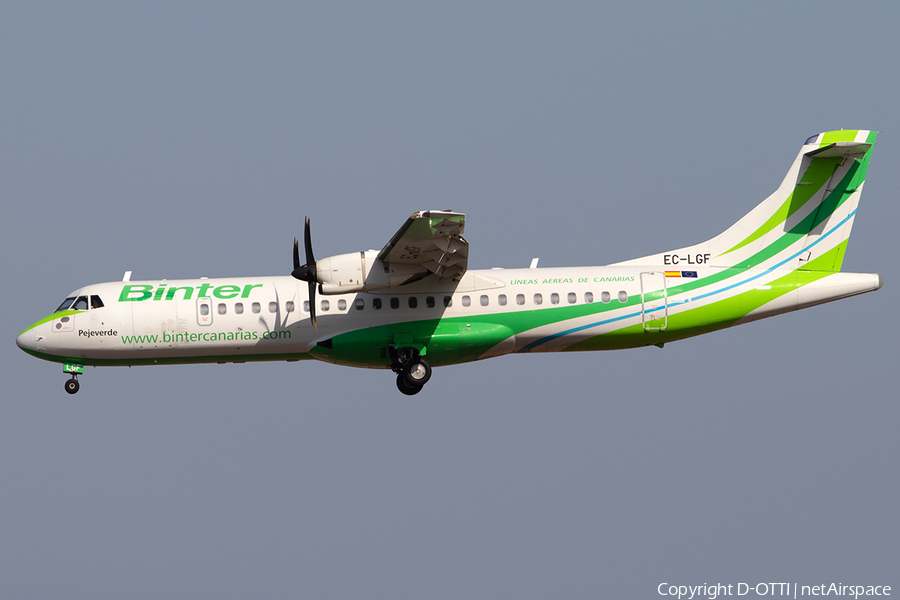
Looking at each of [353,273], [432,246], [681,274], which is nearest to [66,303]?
[353,273]

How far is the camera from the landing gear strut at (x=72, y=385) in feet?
77.2

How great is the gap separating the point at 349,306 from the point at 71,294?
7392 millimetres

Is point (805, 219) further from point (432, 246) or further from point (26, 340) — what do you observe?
point (26, 340)

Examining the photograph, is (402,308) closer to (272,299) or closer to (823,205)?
(272,299)

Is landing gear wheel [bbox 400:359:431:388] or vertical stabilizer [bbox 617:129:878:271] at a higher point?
vertical stabilizer [bbox 617:129:878:271]

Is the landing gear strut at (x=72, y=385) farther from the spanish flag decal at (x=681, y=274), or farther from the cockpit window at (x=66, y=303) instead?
the spanish flag decal at (x=681, y=274)

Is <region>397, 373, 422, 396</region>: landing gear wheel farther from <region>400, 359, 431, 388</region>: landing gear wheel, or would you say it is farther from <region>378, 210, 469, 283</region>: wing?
<region>378, 210, 469, 283</region>: wing

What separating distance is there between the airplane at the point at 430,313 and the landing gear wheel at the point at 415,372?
37 mm

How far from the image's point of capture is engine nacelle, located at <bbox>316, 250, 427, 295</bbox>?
817 inches

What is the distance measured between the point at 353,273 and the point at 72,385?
8421mm

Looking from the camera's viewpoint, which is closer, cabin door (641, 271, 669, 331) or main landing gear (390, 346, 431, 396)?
main landing gear (390, 346, 431, 396)

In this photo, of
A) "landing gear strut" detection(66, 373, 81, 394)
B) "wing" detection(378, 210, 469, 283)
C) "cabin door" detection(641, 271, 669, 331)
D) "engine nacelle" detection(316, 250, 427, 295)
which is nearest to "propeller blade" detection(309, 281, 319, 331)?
"engine nacelle" detection(316, 250, 427, 295)

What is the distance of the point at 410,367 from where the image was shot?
2250cm

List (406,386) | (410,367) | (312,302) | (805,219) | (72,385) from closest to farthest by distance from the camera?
(312,302) < (410,367) < (406,386) < (72,385) < (805,219)
